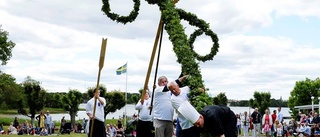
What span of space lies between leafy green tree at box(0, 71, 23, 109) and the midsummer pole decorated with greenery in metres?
65.8

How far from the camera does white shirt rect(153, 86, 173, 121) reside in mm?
12062

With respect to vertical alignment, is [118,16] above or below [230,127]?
above

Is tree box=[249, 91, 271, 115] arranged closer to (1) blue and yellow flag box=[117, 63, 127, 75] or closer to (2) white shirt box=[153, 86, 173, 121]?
(1) blue and yellow flag box=[117, 63, 127, 75]

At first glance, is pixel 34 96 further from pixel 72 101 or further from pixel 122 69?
pixel 122 69

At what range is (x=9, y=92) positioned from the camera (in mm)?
77625

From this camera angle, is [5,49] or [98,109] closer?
[98,109]

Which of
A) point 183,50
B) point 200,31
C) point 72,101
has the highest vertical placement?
point 200,31

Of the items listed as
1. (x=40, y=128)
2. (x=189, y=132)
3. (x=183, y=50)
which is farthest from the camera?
(x=40, y=128)

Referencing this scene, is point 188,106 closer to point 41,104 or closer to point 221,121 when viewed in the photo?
point 221,121

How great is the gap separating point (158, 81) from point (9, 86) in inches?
2725

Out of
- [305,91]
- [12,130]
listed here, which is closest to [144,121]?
[12,130]

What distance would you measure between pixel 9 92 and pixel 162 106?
69.4 meters

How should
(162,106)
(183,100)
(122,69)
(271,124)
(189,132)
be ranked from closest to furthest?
1. (183,100)
2. (189,132)
3. (162,106)
4. (271,124)
5. (122,69)

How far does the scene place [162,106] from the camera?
12055mm
